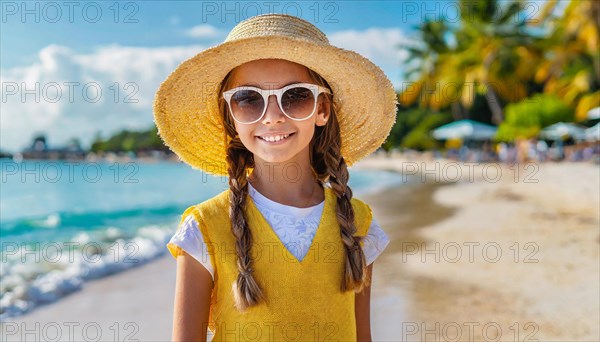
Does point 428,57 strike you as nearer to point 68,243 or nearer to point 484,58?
point 484,58

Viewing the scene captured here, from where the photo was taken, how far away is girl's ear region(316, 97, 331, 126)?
5.67 ft

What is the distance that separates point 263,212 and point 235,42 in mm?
485

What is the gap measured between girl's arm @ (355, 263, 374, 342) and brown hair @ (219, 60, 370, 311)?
0.38 ft

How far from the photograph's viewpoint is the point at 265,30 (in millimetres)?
1533

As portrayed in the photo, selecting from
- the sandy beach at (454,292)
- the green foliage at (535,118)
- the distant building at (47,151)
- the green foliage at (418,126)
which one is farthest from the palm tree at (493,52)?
the distant building at (47,151)

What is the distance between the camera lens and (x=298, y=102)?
1.56 metres

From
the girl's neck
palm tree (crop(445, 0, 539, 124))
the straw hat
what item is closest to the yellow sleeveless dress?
the girl's neck

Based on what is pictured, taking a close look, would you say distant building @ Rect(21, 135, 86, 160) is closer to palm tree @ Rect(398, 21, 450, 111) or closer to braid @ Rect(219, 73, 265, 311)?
palm tree @ Rect(398, 21, 450, 111)

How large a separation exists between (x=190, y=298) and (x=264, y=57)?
696mm

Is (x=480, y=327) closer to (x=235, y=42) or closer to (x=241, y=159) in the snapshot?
(x=241, y=159)

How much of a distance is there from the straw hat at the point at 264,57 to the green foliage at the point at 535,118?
85.4 ft

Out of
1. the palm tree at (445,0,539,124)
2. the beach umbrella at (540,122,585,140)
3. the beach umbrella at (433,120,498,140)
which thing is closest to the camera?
the beach umbrella at (540,122,585,140)

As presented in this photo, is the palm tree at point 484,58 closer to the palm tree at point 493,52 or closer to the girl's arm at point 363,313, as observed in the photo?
the palm tree at point 493,52

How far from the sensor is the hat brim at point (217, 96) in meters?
1.54
